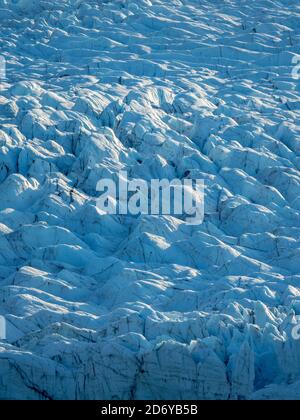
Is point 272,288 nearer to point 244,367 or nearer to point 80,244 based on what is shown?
point 244,367

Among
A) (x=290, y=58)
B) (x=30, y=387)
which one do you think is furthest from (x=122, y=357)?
(x=290, y=58)

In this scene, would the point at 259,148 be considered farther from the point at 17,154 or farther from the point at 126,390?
the point at 126,390

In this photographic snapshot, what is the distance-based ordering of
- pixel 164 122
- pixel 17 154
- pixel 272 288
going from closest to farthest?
pixel 272 288 < pixel 17 154 < pixel 164 122

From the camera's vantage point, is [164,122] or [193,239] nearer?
[193,239]

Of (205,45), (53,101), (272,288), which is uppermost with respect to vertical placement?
(205,45)

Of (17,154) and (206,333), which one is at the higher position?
(17,154)

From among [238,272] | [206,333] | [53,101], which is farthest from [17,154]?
[206,333]

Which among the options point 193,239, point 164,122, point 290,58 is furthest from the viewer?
point 290,58
